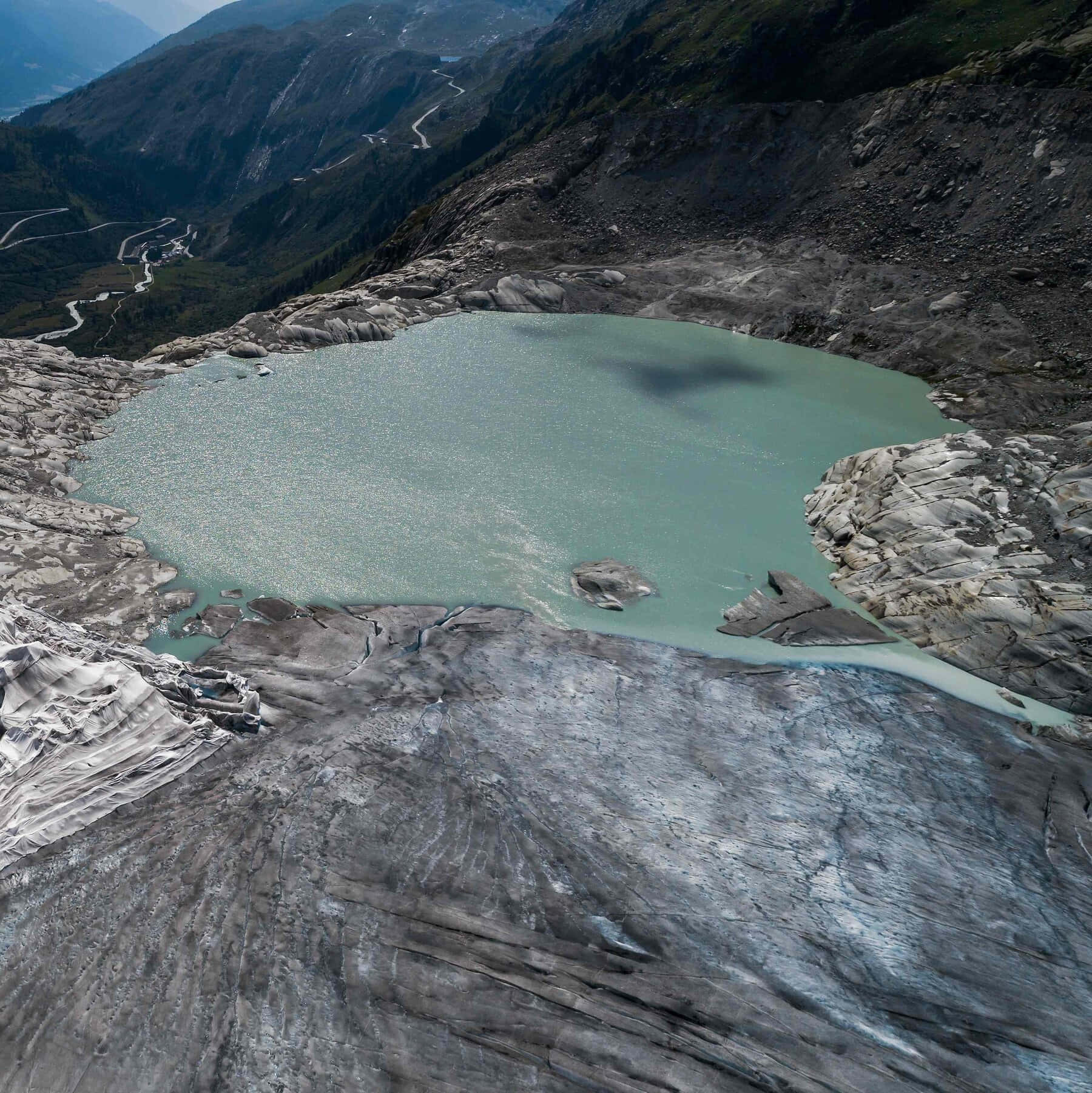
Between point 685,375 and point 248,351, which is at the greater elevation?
point 248,351

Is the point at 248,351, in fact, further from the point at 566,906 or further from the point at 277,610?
the point at 566,906

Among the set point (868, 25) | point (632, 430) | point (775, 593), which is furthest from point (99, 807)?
point (868, 25)

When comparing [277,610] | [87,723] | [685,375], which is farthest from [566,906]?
[685,375]

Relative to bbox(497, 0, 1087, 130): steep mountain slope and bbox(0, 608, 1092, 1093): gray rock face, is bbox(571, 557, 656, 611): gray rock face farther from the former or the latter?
bbox(497, 0, 1087, 130): steep mountain slope

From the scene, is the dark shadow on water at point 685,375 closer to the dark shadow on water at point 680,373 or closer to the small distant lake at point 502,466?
the dark shadow on water at point 680,373

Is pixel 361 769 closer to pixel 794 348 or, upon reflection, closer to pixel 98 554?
pixel 98 554

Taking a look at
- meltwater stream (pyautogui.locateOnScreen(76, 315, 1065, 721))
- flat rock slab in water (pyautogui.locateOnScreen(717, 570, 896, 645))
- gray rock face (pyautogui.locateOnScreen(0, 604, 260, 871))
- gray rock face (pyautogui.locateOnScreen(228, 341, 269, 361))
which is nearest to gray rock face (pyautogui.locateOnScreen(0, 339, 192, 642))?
meltwater stream (pyautogui.locateOnScreen(76, 315, 1065, 721))

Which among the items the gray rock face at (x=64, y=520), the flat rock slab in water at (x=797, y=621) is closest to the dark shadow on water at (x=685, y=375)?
the flat rock slab in water at (x=797, y=621)
